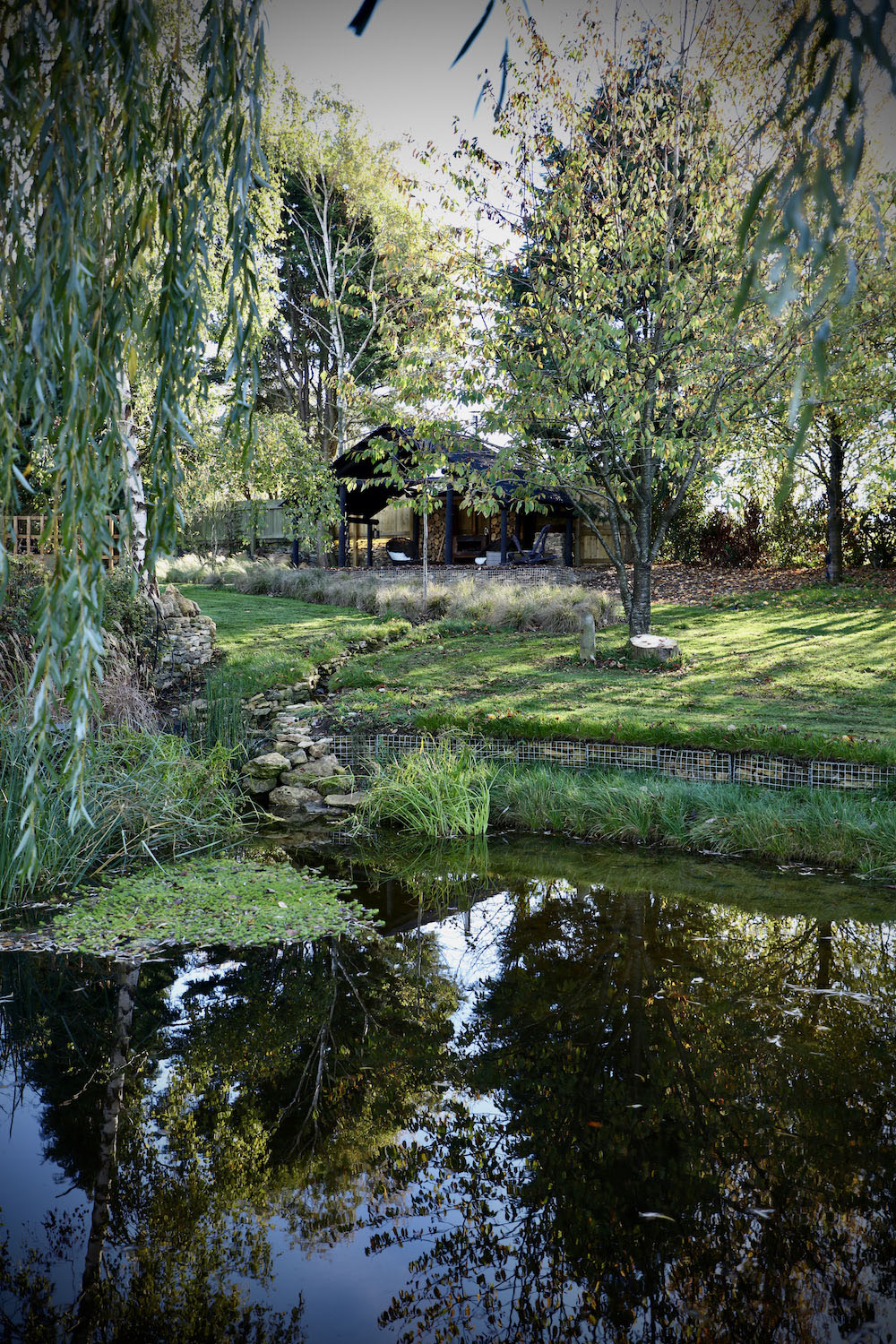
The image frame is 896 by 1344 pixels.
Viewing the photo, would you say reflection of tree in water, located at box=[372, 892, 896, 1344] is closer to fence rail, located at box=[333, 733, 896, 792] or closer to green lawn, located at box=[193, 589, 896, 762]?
fence rail, located at box=[333, 733, 896, 792]

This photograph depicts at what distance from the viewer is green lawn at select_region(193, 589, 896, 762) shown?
25.8ft

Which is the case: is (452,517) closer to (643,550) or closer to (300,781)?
(643,550)

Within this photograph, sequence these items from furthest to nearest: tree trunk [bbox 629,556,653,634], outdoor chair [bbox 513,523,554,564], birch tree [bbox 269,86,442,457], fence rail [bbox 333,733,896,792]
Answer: outdoor chair [bbox 513,523,554,564] → birch tree [bbox 269,86,442,457] → tree trunk [bbox 629,556,653,634] → fence rail [bbox 333,733,896,792]

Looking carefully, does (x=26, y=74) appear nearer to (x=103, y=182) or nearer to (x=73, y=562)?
(x=103, y=182)

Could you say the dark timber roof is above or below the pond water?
above

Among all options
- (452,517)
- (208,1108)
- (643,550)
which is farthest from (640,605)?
(452,517)

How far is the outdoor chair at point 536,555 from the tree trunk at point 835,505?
6.37 meters

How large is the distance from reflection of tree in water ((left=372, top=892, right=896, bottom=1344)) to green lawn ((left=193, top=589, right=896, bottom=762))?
139 inches

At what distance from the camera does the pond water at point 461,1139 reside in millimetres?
2332

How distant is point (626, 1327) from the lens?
2.24 metres

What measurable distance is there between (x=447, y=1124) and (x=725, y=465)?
1129 cm

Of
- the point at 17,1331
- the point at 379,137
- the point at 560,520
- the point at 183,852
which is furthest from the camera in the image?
the point at 560,520

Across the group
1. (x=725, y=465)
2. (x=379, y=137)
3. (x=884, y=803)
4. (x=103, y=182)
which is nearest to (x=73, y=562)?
(x=103, y=182)

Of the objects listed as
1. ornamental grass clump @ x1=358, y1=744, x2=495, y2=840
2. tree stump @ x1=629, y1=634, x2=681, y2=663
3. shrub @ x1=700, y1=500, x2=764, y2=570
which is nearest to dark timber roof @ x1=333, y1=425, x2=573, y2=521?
tree stump @ x1=629, y1=634, x2=681, y2=663
